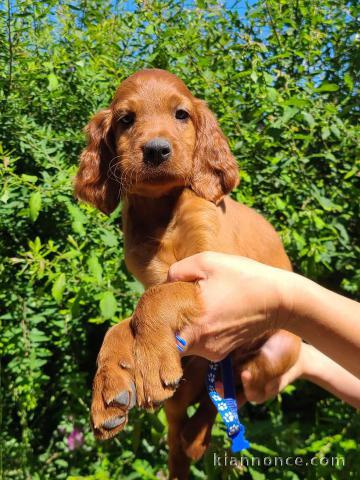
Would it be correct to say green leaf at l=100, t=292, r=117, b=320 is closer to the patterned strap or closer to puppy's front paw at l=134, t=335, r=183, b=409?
the patterned strap

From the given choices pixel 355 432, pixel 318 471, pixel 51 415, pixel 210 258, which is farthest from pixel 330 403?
pixel 210 258

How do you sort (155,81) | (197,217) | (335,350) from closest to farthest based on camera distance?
(335,350)
(197,217)
(155,81)

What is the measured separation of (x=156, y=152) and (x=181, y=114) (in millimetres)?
505

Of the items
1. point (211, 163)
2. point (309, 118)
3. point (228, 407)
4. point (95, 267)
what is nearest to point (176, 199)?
point (211, 163)

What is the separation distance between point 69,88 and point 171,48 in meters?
0.71

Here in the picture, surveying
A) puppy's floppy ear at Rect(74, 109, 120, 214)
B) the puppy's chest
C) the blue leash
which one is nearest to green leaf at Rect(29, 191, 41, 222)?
puppy's floppy ear at Rect(74, 109, 120, 214)

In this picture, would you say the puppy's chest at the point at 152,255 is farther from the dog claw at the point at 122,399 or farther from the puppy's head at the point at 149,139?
the dog claw at the point at 122,399

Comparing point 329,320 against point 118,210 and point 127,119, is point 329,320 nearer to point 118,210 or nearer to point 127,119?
point 127,119

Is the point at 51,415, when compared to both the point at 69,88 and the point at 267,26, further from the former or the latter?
the point at 267,26

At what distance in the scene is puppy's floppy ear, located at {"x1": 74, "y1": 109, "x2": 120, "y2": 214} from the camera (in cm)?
240

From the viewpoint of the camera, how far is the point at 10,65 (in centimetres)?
286

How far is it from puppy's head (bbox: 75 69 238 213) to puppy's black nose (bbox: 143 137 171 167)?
67mm

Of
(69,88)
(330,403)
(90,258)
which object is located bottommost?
(330,403)

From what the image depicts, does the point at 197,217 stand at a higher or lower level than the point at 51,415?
higher
